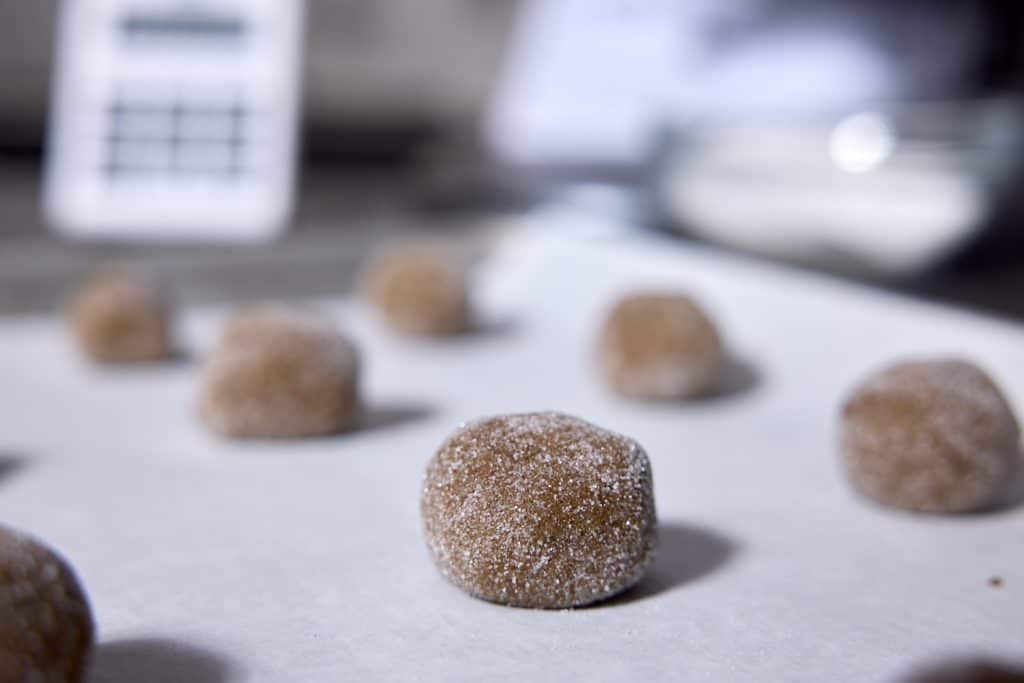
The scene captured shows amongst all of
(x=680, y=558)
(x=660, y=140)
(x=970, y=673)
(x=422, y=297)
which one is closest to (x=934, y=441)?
(x=680, y=558)

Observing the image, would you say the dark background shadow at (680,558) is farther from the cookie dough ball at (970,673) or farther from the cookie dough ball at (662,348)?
the cookie dough ball at (662,348)

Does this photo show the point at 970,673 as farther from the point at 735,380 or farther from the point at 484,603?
the point at 735,380

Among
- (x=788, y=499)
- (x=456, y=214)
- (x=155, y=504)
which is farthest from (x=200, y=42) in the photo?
(x=788, y=499)

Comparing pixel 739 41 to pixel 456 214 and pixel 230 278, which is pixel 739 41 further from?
pixel 230 278

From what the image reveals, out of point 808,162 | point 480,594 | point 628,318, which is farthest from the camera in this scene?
point 808,162

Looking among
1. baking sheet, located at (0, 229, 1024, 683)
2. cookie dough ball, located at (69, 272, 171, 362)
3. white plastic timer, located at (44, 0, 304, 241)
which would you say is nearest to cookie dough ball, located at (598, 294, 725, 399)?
baking sheet, located at (0, 229, 1024, 683)

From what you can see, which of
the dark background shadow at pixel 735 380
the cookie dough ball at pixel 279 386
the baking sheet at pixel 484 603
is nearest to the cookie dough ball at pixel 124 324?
the baking sheet at pixel 484 603
